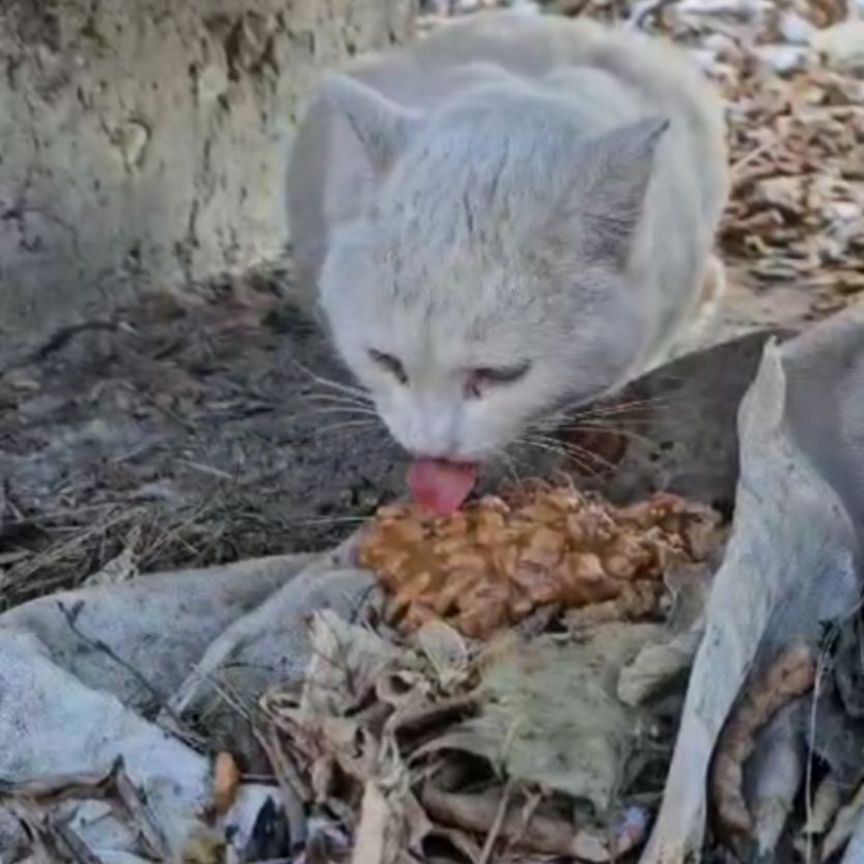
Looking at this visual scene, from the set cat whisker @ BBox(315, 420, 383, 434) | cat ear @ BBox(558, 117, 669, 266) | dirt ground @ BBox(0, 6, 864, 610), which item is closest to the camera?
cat ear @ BBox(558, 117, 669, 266)

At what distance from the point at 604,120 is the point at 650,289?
23 cm

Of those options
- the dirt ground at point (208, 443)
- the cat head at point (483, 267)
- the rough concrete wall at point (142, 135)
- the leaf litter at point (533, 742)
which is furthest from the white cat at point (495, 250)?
the rough concrete wall at point (142, 135)

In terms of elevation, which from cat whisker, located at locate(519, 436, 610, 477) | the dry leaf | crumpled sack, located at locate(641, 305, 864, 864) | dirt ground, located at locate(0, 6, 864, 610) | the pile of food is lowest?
dirt ground, located at locate(0, 6, 864, 610)

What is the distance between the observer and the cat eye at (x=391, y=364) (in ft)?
7.93

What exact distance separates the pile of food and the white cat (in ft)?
0.56

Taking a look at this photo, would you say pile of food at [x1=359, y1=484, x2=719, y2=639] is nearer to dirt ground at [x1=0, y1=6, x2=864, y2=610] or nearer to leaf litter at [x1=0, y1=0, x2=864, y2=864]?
leaf litter at [x1=0, y1=0, x2=864, y2=864]

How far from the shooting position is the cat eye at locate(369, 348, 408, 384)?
2.42m

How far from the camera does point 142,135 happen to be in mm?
3322

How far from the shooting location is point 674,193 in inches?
108

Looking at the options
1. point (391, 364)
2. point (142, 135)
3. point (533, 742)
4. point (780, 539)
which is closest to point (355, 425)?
point (391, 364)

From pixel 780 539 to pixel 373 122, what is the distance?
80 centimetres

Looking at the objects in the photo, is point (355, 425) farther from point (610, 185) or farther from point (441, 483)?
point (610, 185)

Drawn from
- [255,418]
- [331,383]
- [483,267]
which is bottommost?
[255,418]

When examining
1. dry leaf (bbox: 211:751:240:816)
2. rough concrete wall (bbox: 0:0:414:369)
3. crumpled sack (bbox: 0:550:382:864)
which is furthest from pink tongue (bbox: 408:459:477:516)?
rough concrete wall (bbox: 0:0:414:369)
